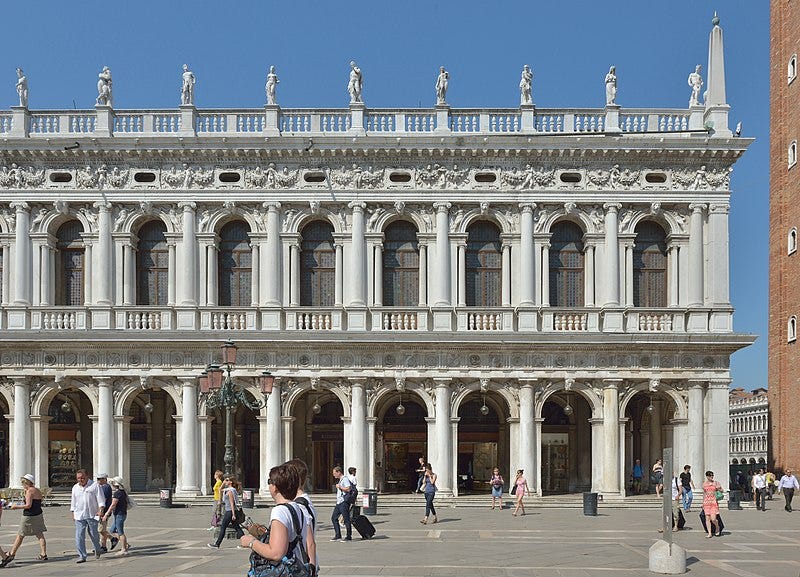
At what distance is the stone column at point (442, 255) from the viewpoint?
Result: 35.5 m

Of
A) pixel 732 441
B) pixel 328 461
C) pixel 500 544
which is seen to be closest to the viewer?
pixel 500 544

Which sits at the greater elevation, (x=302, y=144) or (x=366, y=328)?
(x=302, y=144)

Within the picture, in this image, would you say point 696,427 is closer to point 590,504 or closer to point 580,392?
point 580,392

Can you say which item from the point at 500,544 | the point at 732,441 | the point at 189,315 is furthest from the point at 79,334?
the point at 732,441

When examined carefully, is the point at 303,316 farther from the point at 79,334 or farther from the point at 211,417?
the point at 79,334

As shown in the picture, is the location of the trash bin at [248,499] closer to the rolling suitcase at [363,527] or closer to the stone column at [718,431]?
the rolling suitcase at [363,527]

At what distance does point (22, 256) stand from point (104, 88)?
661 centimetres

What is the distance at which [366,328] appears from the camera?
35.2 metres

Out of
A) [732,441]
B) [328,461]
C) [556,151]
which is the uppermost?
[556,151]

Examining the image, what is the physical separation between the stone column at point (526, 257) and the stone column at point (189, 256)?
11.4 meters

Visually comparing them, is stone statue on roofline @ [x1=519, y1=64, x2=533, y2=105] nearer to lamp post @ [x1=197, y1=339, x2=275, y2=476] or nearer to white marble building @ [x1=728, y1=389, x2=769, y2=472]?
lamp post @ [x1=197, y1=339, x2=275, y2=476]

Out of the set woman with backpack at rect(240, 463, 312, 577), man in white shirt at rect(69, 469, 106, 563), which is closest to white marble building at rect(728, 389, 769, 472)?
man in white shirt at rect(69, 469, 106, 563)

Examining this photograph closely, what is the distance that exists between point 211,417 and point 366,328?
6.31 meters

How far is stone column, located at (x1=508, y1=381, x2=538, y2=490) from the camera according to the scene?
114 ft
